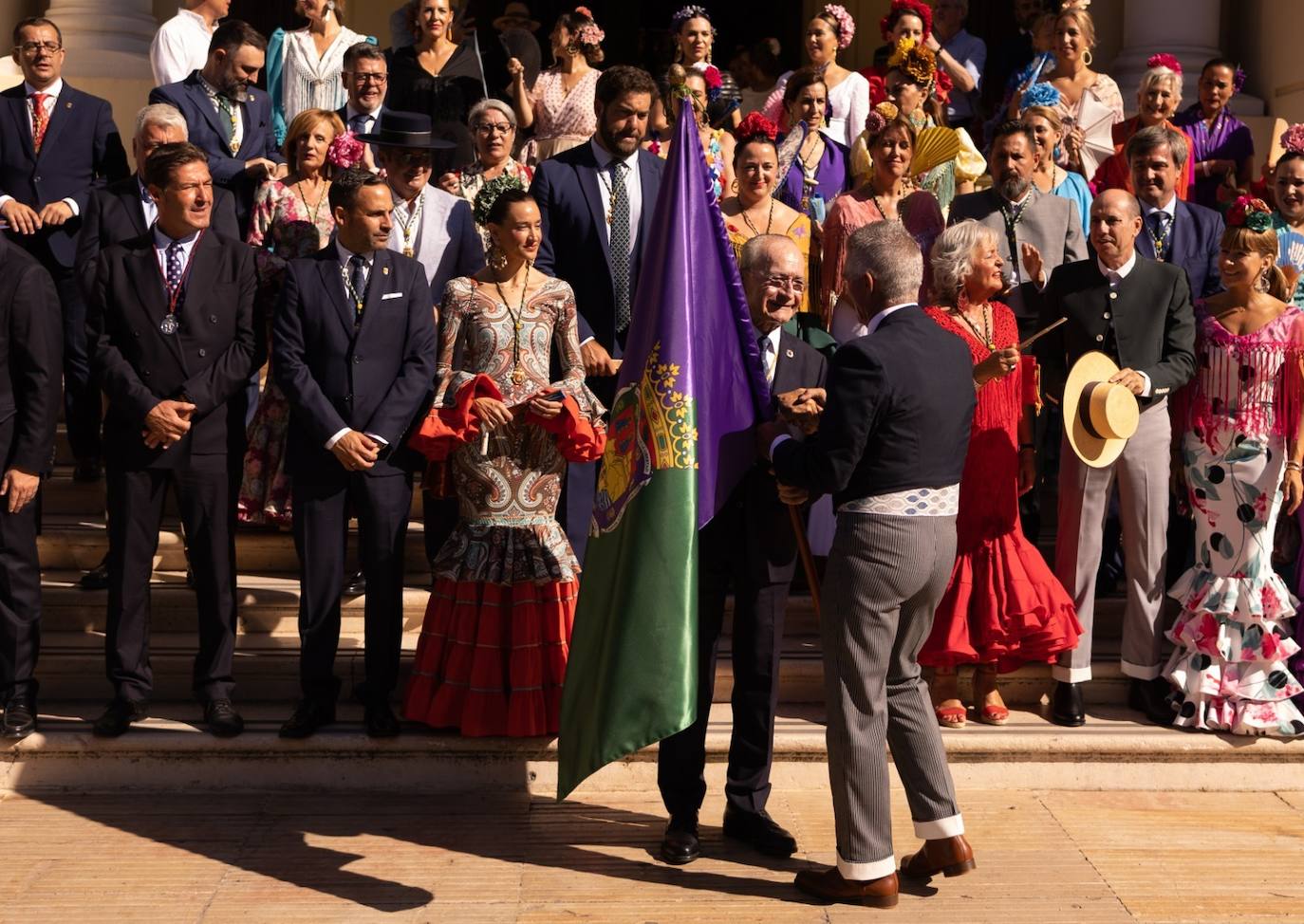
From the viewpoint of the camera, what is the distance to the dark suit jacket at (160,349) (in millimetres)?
6215

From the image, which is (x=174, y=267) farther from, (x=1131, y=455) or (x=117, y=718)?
(x=1131, y=455)

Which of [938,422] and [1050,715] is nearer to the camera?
[938,422]

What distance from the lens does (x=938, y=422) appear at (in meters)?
5.10

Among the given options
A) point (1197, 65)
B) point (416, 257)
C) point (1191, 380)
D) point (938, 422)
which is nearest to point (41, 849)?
point (416, 257)

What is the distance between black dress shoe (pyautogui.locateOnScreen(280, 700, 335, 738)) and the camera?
20.4ft

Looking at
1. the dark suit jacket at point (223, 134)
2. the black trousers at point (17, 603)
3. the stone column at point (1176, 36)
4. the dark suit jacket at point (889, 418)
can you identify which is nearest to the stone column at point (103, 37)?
the dark suit jacket at point (223, 134)

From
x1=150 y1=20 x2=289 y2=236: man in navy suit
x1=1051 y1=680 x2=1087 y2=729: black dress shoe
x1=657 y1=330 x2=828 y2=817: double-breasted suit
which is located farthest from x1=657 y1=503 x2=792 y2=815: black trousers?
x1=150 y1=20 x2=289 y2=236: man in navy suit

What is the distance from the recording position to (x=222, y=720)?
6207 millimetres

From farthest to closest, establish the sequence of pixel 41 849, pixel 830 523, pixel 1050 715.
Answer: pixel 1050 715 < pixel 830 523 < pixel 41 849

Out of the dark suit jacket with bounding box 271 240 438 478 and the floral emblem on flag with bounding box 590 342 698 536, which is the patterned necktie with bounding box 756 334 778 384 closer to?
the floral emblem on flag with bounding box 590 342 698 536

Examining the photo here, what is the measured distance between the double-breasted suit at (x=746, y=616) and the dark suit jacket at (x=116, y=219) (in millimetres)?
2496

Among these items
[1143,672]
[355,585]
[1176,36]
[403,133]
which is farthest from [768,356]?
[1176,36]

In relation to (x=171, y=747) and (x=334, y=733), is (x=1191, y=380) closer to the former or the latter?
(x=334, y=733)

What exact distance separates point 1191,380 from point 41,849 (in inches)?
181
